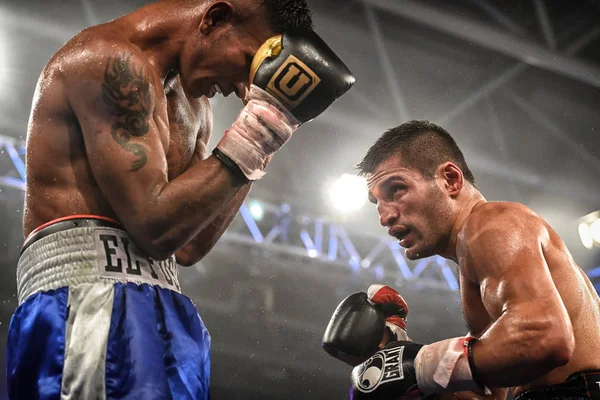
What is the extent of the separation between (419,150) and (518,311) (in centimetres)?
86

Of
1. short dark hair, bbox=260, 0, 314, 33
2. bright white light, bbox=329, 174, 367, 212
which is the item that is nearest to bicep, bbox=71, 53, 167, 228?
short dark hair, bbox=260, 0, 314, 33

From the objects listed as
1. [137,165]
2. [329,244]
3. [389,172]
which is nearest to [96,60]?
[137,165]

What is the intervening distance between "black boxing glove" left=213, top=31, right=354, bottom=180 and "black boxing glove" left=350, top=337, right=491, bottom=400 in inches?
27.0

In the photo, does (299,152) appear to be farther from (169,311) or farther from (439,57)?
Result: (169,311)

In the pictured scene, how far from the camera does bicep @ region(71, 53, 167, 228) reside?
1371 mm

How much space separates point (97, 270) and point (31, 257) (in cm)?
20

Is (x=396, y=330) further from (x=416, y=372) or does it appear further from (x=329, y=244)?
(x=329, y=244)

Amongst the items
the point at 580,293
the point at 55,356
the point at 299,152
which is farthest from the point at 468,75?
the point at 55,356

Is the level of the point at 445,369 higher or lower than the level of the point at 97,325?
higher

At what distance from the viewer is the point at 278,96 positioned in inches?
59.8

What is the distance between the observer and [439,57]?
596 centimetres

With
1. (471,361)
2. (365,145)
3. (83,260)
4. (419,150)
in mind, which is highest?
(365,145)

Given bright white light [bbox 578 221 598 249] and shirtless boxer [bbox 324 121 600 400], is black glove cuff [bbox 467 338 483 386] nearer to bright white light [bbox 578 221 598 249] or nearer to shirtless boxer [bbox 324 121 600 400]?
shirtless boxer [bbox 324 121 600 400]

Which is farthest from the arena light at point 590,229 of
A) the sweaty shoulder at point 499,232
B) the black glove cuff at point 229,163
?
the black glove cuff at point 229,163
